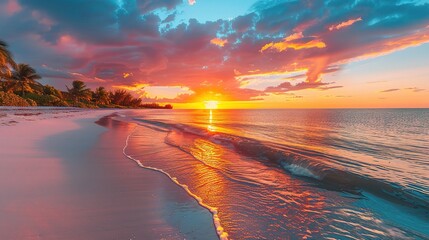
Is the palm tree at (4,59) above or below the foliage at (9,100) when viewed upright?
above

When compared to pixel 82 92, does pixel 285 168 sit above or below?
below

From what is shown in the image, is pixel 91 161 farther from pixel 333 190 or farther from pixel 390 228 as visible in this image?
pixel 390 228

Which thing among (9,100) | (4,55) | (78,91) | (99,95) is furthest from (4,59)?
(99,95)

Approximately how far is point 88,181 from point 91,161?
2.19 m

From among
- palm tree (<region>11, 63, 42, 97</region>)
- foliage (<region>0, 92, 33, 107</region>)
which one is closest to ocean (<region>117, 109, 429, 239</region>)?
foliage (<region>0, 92, 33, 107</region>)

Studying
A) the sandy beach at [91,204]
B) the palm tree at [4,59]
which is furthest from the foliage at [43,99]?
Answer: the sandy beach at [91,204]

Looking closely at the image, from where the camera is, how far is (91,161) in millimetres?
7051

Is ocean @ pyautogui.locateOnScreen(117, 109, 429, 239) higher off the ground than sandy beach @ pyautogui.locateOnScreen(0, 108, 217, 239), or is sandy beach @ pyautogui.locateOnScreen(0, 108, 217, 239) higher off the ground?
sandy beach @ pyautogui.locateOnScreen(0, 108, 217, 239)

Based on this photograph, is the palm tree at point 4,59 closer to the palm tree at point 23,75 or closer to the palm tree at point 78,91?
the palm tree at point 23,75

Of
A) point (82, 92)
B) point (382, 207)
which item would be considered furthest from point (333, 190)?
point (82, 92)

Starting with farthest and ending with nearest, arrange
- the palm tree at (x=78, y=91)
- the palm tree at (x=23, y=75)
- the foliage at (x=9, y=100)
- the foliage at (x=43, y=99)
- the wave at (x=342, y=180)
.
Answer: the palm tree at (x=78, y=91) → the foliage at (x=43, y=99) → the palm tree at (x=23, y=75) → the foliage at (x=9, y=100) → the wave at (x=342, y=180)

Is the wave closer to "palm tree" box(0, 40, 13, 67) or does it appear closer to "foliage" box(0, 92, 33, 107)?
"palm tree" box(0, 40, 13, 67)

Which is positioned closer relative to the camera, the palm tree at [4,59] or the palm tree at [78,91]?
the palm tree at [4,59]

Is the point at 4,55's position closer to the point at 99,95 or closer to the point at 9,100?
the point at 9,100
